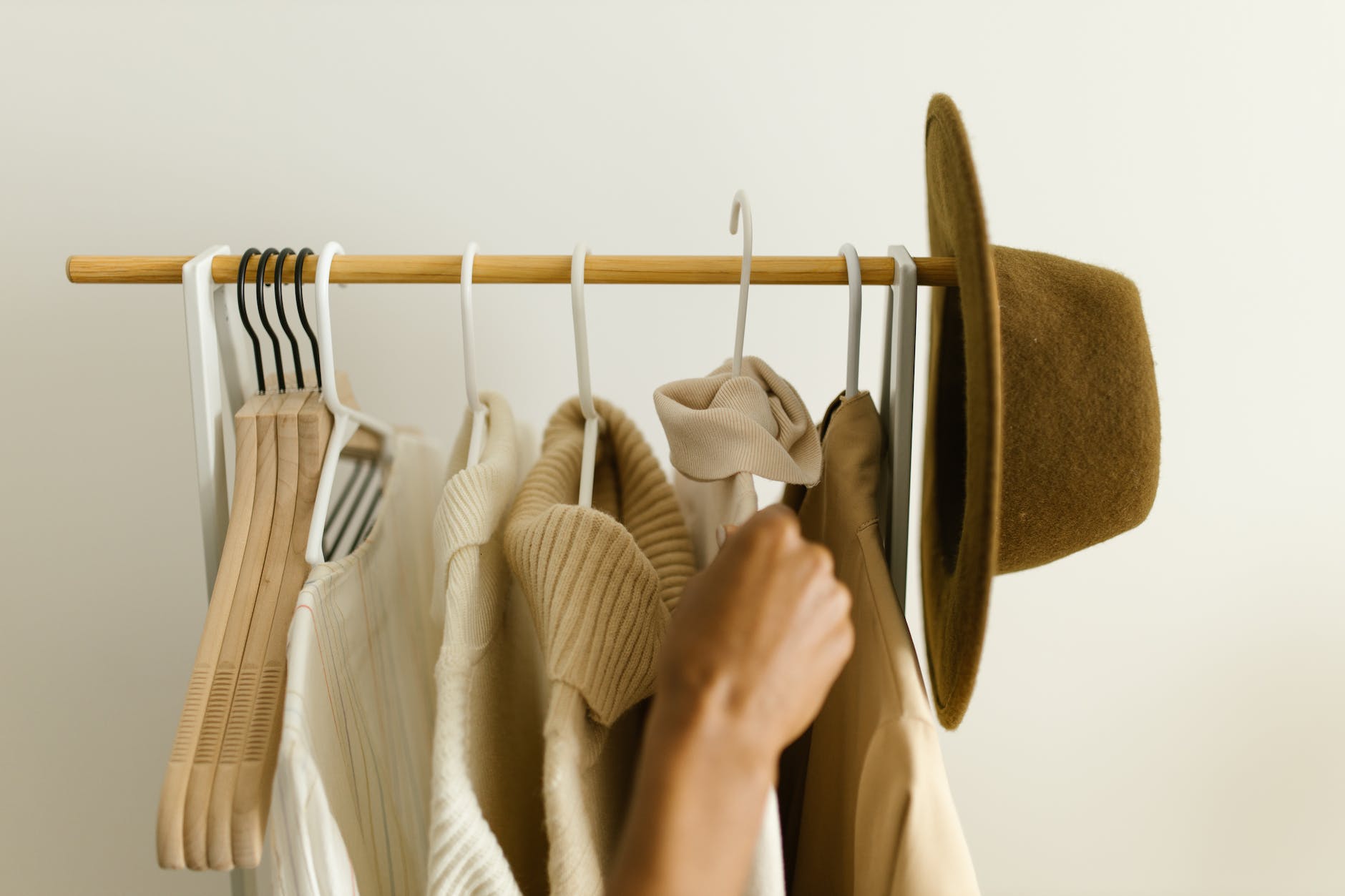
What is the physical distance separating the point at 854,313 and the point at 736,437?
0.13 m

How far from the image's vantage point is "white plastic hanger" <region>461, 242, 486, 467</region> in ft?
1.98

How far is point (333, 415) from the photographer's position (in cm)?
63

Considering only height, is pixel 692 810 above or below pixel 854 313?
below

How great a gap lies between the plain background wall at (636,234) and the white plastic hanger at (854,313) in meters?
0.36

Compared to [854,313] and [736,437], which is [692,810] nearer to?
[736,437]

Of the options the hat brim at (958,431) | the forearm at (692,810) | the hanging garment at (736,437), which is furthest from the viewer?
the hanging garment at (736,437)

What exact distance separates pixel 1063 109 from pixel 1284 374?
40 centimetres

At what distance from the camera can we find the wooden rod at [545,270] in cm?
61

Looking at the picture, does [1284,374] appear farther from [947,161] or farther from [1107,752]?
[947,161]

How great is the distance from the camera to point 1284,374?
1009mm

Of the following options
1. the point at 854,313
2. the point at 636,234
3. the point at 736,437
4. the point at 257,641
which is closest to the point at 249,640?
the point at 257,641

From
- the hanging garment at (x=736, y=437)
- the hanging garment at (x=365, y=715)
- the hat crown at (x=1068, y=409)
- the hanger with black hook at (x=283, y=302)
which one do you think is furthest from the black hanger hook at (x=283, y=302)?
the hat crown at (x=1068, y=409)

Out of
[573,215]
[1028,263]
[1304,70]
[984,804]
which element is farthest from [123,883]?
[1304,70]

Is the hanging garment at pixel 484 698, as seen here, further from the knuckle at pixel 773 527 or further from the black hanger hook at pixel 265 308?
the knuckle at pixel 773 527
